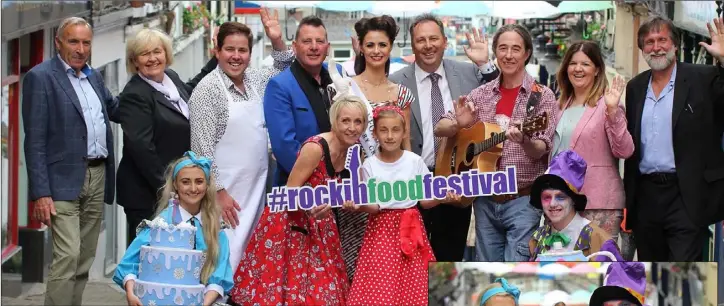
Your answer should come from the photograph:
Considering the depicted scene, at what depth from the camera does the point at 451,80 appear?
8.69 m

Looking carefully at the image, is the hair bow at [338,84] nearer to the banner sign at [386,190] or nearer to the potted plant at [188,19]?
the banner sign at [386,190]

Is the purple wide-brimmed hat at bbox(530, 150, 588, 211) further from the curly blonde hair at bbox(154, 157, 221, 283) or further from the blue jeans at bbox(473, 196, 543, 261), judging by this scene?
the curly blonde hair at bbox(154, 157, 221, 283)

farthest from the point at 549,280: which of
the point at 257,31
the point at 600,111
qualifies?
the point at 257,31

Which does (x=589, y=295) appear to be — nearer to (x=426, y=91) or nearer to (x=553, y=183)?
(x=553, y=183)

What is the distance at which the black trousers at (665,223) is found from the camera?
826cm

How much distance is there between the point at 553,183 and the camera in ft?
25.2

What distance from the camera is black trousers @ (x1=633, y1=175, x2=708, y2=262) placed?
8.26 m

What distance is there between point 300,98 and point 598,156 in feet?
5.52

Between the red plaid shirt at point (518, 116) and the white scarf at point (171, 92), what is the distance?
5.22 feet

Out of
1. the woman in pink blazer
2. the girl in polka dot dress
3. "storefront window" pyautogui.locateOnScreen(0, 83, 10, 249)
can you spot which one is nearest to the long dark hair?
the girl in polka dot dress

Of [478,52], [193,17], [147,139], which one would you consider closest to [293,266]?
[147,139]

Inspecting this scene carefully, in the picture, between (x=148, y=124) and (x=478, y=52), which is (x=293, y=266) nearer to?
(x=148, y=124)

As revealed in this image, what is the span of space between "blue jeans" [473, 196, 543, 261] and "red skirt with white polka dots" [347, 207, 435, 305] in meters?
0.56

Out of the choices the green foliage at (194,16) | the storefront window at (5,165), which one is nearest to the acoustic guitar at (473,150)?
the storefront window at (5,165)
